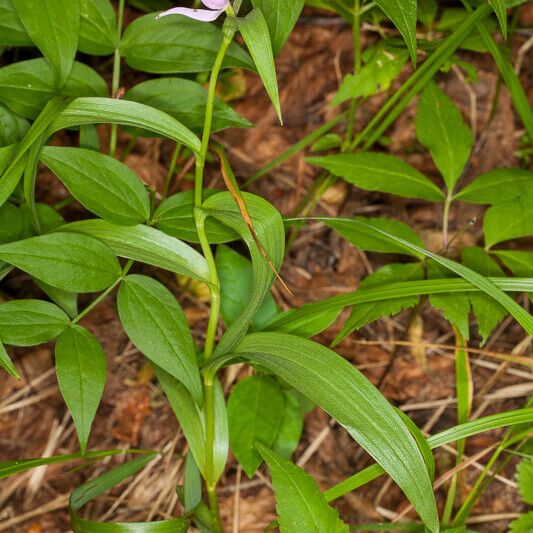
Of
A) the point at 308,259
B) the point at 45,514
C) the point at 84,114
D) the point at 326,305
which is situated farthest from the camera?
the point at 308,259

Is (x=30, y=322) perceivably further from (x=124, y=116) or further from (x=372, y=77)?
(x=372, y=77)

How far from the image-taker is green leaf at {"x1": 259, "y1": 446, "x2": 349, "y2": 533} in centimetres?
96

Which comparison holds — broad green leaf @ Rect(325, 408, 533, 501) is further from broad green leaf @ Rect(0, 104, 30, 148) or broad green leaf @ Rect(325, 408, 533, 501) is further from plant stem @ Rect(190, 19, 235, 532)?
broad green leaf @ Rect(0, 104, 30, 148)

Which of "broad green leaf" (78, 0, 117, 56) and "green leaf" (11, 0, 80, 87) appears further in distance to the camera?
"broad green leaf" (78, 0, 117, 56)

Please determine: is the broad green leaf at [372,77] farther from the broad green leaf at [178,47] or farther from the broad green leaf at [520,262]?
the broad green leaf at [520,262]

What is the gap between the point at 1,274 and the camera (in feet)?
3.45

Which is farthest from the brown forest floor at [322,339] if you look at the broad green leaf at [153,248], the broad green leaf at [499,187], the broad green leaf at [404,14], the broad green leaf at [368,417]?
the broad green leaf at [404,14]

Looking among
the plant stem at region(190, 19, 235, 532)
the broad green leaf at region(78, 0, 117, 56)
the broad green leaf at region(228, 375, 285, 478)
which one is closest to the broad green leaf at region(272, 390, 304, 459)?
the broad green leaf at region(228, 375, 285, 478)

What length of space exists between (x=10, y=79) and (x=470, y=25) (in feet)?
2.62

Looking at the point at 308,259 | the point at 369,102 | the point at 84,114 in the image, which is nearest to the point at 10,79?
the point at 84,114

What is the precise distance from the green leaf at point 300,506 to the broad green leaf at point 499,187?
0.62 m

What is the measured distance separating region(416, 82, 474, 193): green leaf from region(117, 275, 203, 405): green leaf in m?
0.61

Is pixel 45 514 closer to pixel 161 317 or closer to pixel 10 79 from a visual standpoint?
pixel 161 317

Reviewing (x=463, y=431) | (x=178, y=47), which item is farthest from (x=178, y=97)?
(x=463, y=431)
